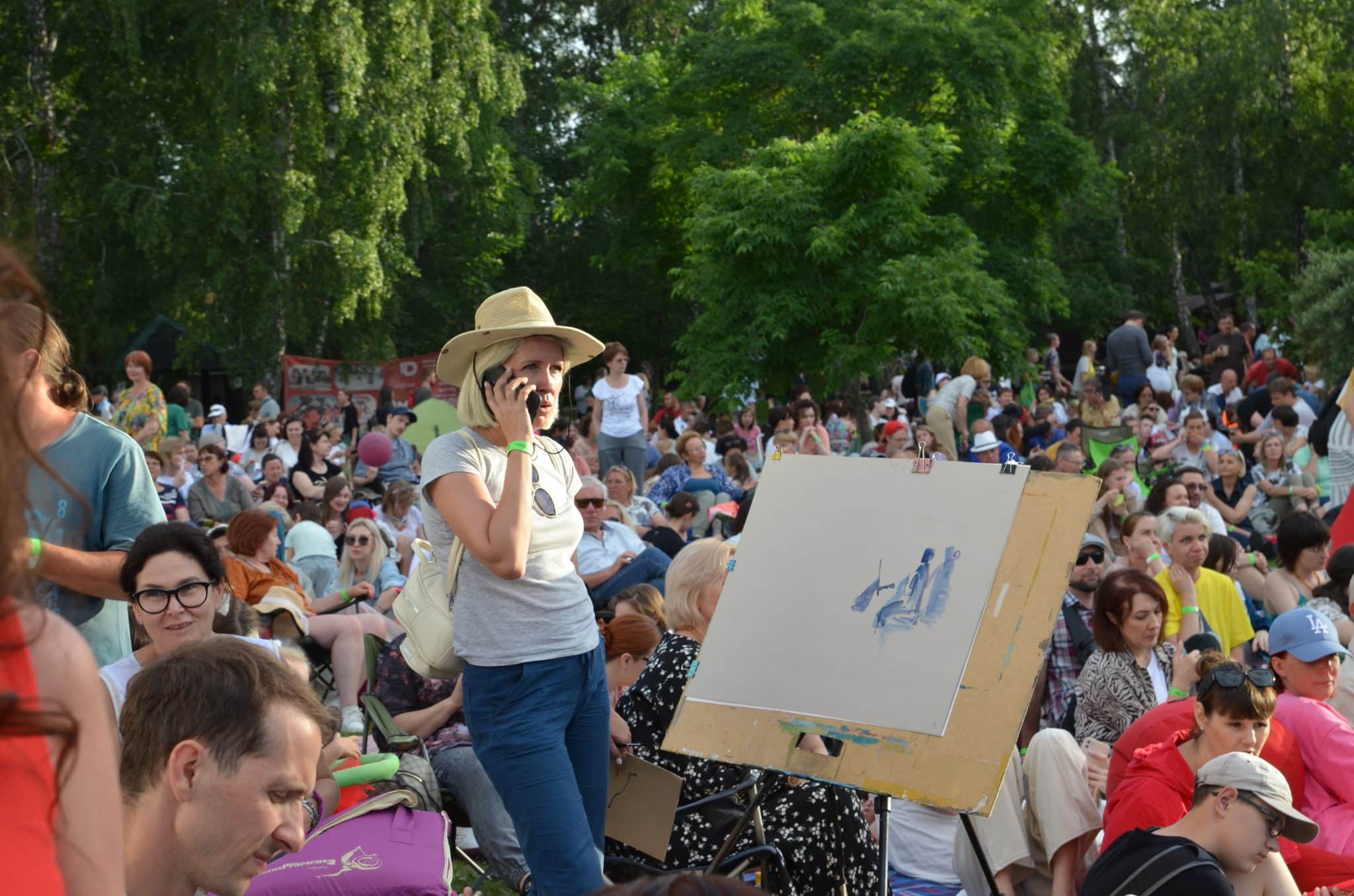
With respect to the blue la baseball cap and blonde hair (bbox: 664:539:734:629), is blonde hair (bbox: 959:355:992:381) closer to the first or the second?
the blue la baseball cap

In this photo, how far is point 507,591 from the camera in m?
3.17

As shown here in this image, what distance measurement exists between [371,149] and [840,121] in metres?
7.87

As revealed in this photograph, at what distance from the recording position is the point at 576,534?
338 cm

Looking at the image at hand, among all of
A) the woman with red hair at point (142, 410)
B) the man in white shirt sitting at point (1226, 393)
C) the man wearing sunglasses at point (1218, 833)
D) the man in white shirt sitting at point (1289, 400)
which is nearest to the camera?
the man wearing sunglasses at point (1218, 833)

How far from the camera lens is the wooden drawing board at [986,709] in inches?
137

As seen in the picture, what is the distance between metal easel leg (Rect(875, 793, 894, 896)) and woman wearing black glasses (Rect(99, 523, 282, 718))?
153 centimetres

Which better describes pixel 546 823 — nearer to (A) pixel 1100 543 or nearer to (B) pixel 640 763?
(B) pixel 640 763

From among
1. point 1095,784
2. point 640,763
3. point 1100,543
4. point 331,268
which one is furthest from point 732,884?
point 331,268

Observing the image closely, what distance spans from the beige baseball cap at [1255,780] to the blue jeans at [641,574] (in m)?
3.89

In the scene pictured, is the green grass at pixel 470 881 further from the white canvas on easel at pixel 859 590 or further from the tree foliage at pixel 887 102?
the tree foliage at pixel 887 102

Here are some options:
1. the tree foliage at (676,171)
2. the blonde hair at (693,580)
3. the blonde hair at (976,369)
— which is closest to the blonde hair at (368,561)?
the blonde hair at (693,580)

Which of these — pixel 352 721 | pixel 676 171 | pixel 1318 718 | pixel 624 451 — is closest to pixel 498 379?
pixel 1318 718

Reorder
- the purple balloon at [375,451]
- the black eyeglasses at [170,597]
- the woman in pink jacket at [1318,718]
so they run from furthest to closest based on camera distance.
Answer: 1. the purple balloon at [375,451]
2. the woman in pink jacket at [1318,718]
3. the black eyeglasses at [170,597]

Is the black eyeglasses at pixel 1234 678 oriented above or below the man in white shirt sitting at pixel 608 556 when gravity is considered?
above
